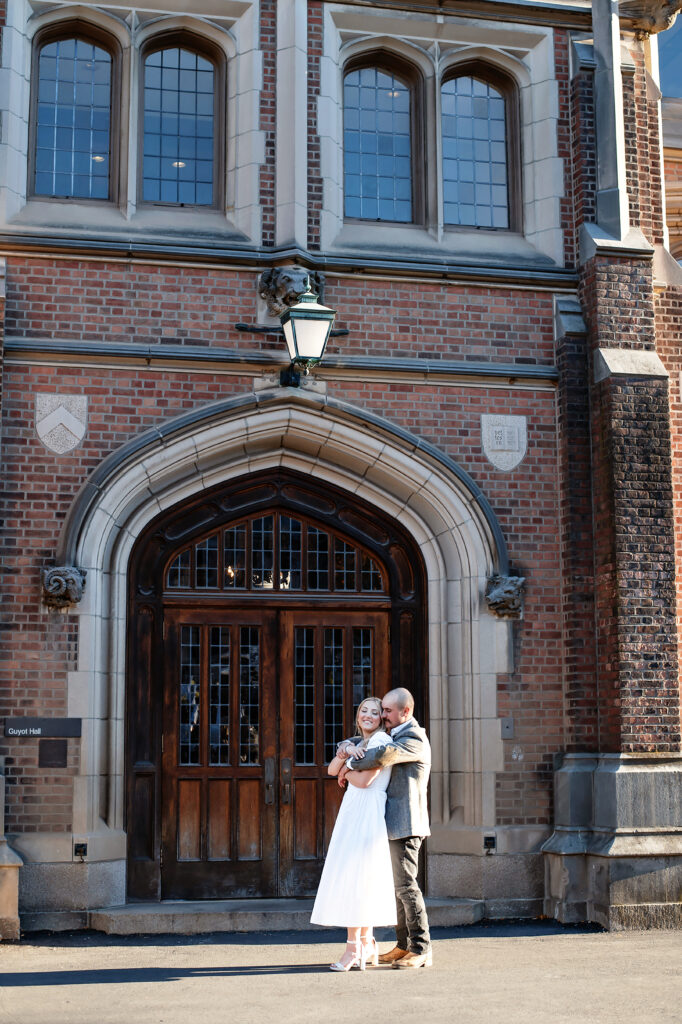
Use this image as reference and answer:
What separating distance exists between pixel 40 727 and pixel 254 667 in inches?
72.9

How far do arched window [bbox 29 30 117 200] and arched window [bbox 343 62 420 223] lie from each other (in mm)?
2051

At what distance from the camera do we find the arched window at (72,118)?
1096cm

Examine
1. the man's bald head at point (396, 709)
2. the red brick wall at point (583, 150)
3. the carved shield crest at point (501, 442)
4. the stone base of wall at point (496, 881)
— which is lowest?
the stone base of wall at point (496, 881)

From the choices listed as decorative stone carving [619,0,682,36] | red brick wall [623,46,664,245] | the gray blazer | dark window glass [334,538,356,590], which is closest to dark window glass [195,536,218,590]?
dark window glass [334,538,356,590]

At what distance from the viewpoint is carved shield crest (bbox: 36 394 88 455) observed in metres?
10.3

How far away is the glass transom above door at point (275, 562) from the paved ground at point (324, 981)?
2.83m

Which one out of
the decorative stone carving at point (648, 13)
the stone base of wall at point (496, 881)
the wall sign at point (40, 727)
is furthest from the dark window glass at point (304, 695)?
the decorative stone carving at point (648, 13)

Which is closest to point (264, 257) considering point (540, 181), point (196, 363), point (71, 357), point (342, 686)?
point (196, 363)

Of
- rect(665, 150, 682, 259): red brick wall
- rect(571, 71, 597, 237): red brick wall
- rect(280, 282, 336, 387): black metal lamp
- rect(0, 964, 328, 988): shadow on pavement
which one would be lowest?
rect(0, 964, 328, 988): shadow on pavement

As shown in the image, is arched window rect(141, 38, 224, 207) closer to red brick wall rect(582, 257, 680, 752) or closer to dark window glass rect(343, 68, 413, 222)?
dark window glass rect(343, 68, 413, 222)

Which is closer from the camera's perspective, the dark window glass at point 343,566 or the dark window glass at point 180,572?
the dark window glass at point 180,572

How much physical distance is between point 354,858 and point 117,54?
7.04 metres

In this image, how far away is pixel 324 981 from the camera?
767 centimetres

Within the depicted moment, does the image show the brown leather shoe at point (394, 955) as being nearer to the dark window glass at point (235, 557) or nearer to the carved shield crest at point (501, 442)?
the dark window glass at point (235, 557)
